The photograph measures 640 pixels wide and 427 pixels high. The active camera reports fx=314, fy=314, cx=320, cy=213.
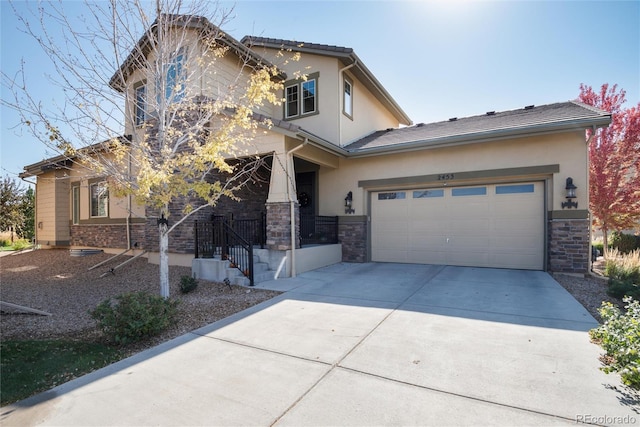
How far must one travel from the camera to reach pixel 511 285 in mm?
6906

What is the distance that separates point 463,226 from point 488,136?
264 centimetres

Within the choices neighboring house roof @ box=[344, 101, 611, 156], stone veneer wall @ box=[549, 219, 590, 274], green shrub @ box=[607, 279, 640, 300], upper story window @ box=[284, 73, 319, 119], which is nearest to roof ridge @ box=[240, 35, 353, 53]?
upper story window @ box=[284, 73, 319, 119]

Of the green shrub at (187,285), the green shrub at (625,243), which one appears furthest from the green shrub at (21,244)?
the green shrub at (625,243)

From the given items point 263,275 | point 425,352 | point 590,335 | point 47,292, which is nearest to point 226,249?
point 263,275

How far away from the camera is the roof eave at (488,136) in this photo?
7402mm

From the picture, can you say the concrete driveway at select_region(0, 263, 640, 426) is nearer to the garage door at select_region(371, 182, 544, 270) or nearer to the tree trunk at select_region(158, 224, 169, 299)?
the tree trunk at select_region(158, 224, 169, 299)

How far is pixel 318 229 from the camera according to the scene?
10539 millimetres

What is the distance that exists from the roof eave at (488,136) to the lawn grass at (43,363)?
26.8 ft

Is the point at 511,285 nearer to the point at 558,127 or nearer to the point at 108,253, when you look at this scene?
the point at 558,127

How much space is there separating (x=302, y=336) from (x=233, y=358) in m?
0.99

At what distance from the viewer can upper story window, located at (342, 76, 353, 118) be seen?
11290mm

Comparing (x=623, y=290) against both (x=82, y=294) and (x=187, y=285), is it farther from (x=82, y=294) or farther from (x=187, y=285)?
(x=82, y=294)

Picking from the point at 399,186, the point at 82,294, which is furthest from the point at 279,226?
the point at 82,294

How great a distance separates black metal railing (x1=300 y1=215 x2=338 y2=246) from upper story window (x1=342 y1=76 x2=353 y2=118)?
393 centimetres
